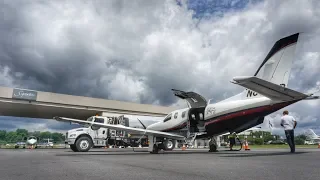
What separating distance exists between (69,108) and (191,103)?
3535 centimetres

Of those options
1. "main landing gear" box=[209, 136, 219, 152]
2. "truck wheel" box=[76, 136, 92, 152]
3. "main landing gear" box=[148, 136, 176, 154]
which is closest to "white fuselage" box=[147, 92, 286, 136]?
"main landing gear" box=[148, 136, 176, 154]

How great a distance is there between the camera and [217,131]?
47.8 feet

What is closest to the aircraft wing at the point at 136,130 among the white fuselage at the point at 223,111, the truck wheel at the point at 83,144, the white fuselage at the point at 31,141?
the white fuselage at the point at 223,111

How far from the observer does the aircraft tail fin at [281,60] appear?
11234 mm

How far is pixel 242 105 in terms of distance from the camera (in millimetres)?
12984

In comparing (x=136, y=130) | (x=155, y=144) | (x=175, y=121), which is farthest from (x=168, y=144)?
(x=136, y=130)

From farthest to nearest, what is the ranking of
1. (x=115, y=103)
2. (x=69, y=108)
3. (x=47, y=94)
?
(x=115, y=103) → (x=69, y=108) → (x=47, y=94)

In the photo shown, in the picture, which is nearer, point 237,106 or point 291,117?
point 291,117

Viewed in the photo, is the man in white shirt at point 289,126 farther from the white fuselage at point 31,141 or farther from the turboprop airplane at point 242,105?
the white fuselage at point 31,141

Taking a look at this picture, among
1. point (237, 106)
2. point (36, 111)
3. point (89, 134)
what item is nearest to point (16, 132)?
point (36, 111)

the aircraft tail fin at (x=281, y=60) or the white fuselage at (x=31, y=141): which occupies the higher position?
the aircraft tail fin at (x=281, y=60)

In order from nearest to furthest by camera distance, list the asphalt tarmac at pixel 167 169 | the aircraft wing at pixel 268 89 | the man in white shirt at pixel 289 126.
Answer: the asphalt tarmac at pixel 167 169
the aircraft wing at pixel 268 89
the man in white shirt at pixel 289 126

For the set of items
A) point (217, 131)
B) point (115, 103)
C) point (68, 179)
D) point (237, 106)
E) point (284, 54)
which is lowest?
point (68, 179)

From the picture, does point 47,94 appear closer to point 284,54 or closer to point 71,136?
point 71,136
